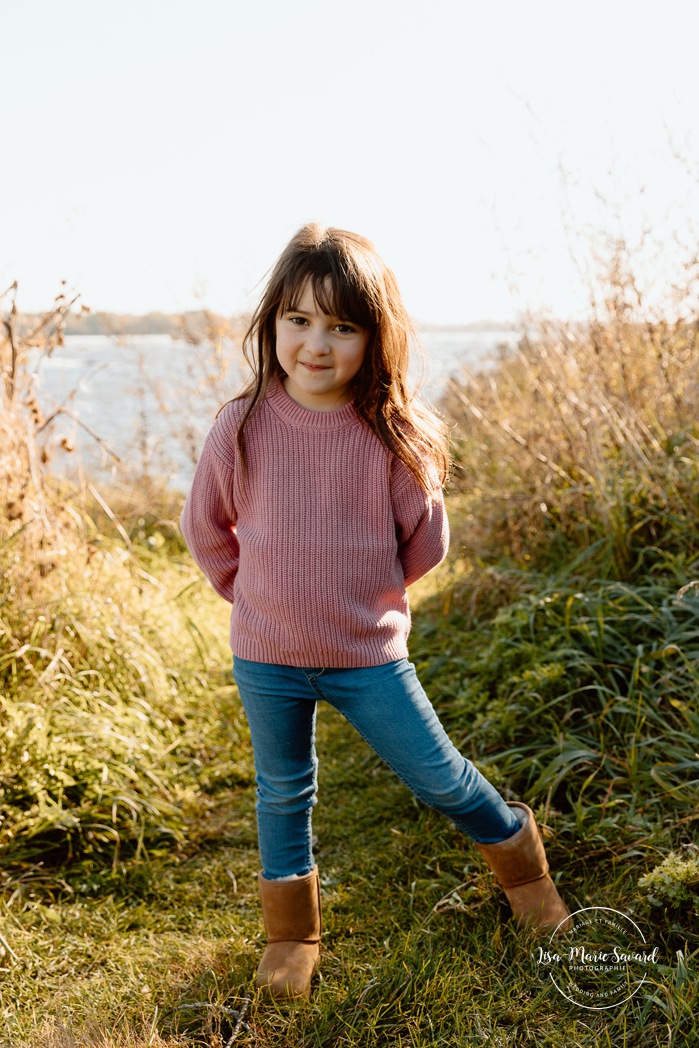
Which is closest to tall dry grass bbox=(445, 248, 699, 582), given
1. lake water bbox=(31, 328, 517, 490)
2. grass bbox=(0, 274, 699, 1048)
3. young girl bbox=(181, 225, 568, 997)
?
grass bbox=(0, 274, 699, 1048)

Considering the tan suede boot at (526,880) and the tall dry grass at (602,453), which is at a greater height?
the tall dry grass at (602,453)

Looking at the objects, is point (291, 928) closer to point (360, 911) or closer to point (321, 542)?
point (360, 911)

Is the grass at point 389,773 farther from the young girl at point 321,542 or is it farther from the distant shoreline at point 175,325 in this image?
the distant shoreline at point 175,325

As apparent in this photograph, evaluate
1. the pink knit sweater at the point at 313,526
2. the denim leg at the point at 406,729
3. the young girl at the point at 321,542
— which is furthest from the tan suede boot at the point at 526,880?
the pink knit sweater at the point at 313,526

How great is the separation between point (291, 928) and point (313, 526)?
952mm

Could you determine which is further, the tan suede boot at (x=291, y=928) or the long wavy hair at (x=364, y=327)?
the tan suede boot at (x=291, y=928)

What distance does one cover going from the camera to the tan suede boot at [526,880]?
7.52ft

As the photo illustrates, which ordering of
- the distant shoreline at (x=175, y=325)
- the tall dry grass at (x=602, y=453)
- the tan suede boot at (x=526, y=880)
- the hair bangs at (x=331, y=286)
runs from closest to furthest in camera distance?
the hair bangs at (x=331, y=286), the tan suede boot at (x=526, y=880), the tall dry grass at (x=602, y=453), the distant shoreline at (x=175, y=325)

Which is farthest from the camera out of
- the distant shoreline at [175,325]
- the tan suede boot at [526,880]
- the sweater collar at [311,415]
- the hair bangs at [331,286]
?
the distant shoreline at [175,325]

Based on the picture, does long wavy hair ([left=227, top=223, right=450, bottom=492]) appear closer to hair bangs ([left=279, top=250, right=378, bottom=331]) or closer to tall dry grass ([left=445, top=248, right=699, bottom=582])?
hair bangs ([left=279, top=250, right=378, bottom=331])

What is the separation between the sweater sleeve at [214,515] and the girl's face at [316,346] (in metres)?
0.25

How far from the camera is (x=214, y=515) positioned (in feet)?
7.43

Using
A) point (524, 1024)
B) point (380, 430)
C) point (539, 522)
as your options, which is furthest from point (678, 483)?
point (524, 1024)

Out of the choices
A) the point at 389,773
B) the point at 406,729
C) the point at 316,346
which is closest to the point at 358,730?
the point at 406,729
